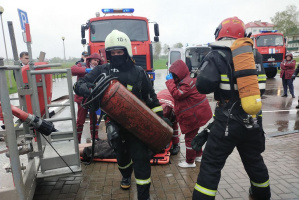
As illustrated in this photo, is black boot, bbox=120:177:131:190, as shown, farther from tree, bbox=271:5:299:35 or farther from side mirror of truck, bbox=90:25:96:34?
tree, bbox=271:5:299:35

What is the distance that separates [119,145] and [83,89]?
789 mm

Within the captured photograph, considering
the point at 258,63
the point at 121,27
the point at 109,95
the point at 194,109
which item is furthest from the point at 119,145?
the point at 121,27

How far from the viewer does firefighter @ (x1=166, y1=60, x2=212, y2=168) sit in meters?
3.50

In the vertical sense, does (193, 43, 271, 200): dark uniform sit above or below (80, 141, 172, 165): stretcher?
above

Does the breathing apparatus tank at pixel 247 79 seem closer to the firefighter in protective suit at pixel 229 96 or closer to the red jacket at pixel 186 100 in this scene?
the firefighter in protective suit at pixel 229 96

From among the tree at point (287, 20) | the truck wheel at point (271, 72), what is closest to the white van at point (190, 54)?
the truck wheel at point (271, 72)

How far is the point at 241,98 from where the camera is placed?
215 centimetres

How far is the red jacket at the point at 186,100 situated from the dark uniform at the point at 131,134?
82 cm

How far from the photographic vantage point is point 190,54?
1283 cm

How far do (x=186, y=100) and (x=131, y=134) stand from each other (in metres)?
1.29

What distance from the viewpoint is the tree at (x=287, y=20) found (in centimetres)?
6031

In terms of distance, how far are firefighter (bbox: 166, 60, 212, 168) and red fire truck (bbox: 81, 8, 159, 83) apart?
18.3ft

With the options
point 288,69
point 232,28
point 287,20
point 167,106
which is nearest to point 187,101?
point 167,106

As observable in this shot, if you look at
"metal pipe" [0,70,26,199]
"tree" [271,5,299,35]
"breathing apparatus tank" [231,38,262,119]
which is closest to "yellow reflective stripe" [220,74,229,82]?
"breathing apparatus tank" [231,38,262,119]
